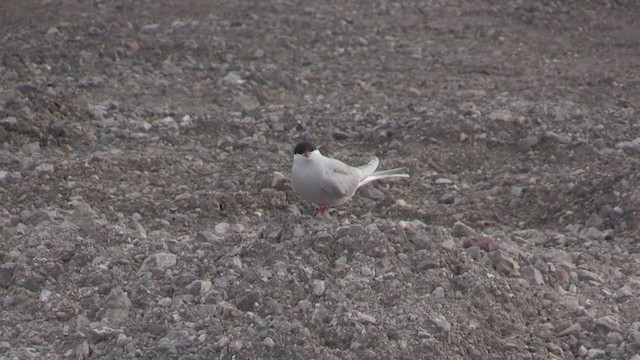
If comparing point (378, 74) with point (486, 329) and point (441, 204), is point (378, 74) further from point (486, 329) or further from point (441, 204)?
point (486, 329)

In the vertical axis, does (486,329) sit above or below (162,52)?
above

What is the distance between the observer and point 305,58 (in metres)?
12.2

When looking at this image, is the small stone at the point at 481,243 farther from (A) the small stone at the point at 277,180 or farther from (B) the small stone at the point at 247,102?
(B) the small stone at the point at 247,102

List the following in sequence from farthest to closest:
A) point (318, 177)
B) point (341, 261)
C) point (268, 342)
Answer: point (318, 177) → point (341, 261) → point (268, 342)

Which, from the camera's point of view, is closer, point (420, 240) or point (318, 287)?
point (318, 287)

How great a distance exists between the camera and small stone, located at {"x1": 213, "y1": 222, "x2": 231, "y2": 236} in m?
7.94

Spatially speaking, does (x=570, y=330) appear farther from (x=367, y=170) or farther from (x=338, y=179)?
(x=367, y=170)

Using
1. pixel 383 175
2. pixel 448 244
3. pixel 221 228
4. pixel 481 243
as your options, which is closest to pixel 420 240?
pixel 448 244

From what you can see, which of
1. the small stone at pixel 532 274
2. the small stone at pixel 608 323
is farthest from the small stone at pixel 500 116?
the small stone at pixel 608 323

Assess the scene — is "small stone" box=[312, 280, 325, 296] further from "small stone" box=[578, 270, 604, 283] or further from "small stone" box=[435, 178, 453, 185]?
"small stone" box=[435, 178, 453, 185]

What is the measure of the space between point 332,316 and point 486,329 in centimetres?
84

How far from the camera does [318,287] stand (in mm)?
6352

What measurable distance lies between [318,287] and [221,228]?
1834 mm

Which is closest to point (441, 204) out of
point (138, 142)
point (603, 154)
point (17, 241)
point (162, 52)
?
point (603, 154)
